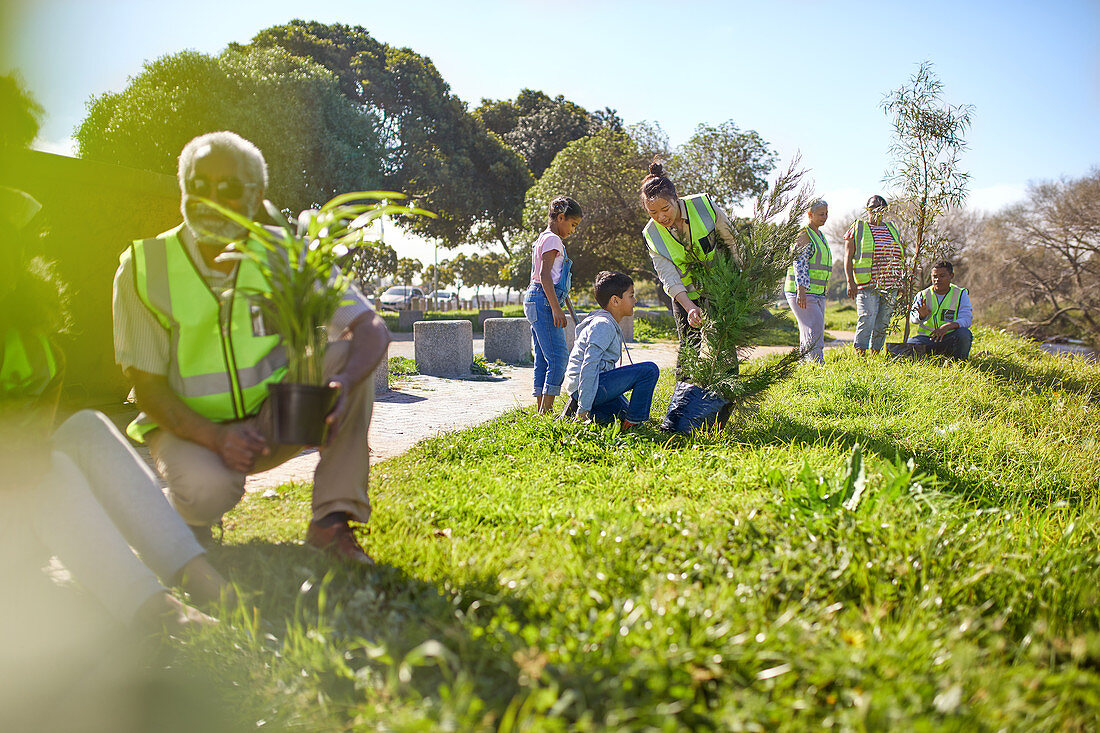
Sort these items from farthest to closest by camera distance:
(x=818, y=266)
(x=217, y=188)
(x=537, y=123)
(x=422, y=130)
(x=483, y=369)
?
(x=537, y=123), (x=422, y=130), (x=483, y=369), (x=818, y=266), (x=217, y=188)

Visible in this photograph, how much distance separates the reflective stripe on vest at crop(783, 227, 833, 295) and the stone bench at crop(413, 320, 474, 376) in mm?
4364

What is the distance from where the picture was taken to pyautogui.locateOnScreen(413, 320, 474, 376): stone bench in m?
10.1

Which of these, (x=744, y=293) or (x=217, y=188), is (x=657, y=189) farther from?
(x=217, y=188)

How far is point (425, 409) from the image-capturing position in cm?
702

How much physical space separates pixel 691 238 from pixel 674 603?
360 centimetres

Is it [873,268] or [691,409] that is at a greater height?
[873,268]

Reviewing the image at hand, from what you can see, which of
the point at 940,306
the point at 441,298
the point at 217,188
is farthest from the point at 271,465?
the point at 441,298

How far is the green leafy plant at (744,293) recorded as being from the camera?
5086 millimetres

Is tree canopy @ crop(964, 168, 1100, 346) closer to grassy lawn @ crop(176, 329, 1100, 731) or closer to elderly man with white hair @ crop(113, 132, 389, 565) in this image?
grassy lawn @ crop(176, 329, 1100, 731)

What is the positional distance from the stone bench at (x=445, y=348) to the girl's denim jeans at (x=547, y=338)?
4259 mm

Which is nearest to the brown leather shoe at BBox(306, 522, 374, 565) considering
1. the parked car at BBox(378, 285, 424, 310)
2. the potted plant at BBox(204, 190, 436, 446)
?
the potted plant at BBox(204, 190, 436, 446)

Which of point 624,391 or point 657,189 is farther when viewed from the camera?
point 624,391

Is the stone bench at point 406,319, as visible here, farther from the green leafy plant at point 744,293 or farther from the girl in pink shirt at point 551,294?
the green leafy plant at point 744,293

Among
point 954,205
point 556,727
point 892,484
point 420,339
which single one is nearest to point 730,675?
point 556,727
